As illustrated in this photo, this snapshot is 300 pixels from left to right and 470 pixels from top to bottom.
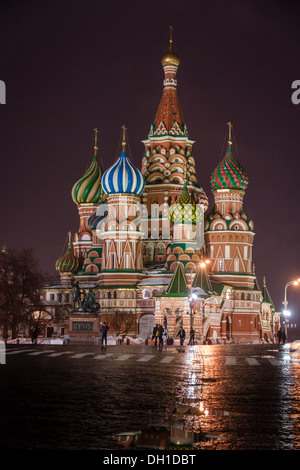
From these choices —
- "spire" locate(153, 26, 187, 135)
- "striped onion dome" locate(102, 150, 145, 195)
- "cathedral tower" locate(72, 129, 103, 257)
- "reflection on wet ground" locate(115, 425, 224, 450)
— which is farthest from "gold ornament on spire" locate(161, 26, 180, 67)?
"reflection on wet ground" locate(115, 425, 224, 450)

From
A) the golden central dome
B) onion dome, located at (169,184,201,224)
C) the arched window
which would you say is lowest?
the arched window

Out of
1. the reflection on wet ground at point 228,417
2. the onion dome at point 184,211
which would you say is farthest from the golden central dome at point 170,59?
the reflection on wet ground at point 228,417

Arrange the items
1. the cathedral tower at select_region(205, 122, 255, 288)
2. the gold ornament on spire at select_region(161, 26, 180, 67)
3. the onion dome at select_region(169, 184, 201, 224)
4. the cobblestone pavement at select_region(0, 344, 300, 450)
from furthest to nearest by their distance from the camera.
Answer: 1. the gold ornament on spire at select_region(161, 26, 180, 67)
2. the cathedral tower at select_region(205, 122, 255, 288)
3. the onion dome at select_region(169, 184, 201, 224)
4. the cobblestone pavement at select_region(0, 344, 300, 450)

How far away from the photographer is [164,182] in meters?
80.4

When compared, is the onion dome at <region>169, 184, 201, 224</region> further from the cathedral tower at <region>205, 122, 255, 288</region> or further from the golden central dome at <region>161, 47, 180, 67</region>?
the golden central dome at <region>161, 47, 180, 67</region>

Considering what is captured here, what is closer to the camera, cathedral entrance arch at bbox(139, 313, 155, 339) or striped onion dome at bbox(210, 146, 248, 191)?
cathedral entrance arch at bbox(139, 313, 155, 339)

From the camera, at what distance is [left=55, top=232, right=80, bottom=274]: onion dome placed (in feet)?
285

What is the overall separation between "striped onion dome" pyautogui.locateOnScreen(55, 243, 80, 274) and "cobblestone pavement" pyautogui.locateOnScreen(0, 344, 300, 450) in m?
68.4

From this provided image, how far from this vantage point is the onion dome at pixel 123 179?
7506 cm

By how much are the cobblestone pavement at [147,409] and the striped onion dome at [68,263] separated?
224 feet

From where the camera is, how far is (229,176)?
80.8m

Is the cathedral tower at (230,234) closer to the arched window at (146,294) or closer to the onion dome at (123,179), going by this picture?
the arched window at (146,294)

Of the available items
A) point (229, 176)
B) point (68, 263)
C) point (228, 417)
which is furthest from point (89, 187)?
point (228, 417)

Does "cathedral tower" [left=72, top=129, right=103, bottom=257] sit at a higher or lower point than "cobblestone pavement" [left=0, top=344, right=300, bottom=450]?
higher
